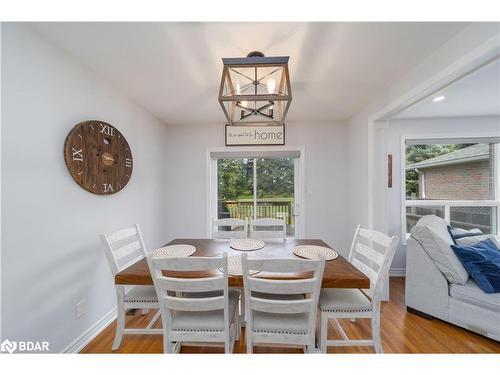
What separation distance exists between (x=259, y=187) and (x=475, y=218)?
313 cm

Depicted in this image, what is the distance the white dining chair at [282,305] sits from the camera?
105 centimetres

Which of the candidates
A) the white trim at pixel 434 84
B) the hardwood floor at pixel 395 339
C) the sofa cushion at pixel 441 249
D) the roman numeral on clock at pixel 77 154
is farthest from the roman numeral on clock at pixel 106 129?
the sofa cushion at pixel 441 249

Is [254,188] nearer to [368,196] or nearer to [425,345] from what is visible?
[368,196]

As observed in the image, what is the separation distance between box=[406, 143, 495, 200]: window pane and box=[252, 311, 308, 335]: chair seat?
2.81m

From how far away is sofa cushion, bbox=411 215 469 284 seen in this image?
1.79m

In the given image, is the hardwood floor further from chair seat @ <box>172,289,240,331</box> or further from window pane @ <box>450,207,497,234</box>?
window pane @ <box>450,207,497,234</box>

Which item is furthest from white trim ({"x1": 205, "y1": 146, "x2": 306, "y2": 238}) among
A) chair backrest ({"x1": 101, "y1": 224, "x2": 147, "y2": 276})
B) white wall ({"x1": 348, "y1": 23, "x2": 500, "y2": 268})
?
chair backrest ({"x1": 101, "y1": 224, "x2": 147, "y2": 276})

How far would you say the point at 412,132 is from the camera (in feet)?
9.64

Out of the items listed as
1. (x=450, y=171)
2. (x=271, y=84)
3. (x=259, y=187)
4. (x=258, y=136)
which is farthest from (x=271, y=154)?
(x=450, y=171)

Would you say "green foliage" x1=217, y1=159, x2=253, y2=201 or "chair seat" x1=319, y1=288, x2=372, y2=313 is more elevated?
"green foliage" x1=217, y1=159, x2=253, y2=201

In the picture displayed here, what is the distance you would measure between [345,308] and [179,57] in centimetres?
218

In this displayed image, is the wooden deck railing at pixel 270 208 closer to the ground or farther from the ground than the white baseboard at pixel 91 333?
farther from the ground

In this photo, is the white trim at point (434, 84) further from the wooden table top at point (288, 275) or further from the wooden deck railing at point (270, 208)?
the wooden table top at point (288, 275)

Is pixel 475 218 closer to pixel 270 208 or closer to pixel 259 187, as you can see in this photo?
pixel 270 208
